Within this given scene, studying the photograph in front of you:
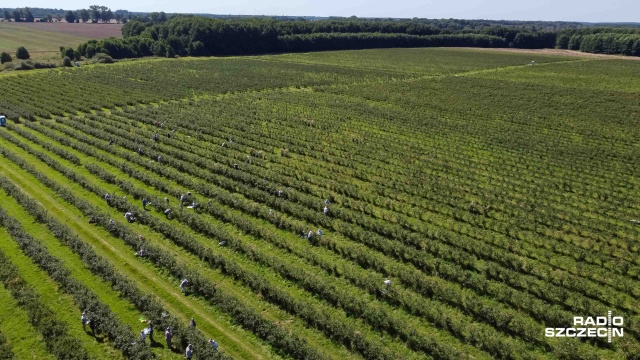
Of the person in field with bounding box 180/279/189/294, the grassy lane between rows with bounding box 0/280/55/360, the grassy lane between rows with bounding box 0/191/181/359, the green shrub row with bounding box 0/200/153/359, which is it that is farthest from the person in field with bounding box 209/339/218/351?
the grassy lane between rows with bounding box 0/280/55/360

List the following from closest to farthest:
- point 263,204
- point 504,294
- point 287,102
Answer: point 504,294 < point 263,204 < point 287,102

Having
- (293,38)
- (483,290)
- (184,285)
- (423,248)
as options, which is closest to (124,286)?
(184,285)

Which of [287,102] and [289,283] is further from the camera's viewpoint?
[287,102]

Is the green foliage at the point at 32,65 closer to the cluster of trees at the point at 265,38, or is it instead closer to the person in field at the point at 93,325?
the cluster of trees at the point at 265,38

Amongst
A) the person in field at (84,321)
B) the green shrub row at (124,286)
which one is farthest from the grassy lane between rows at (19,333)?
the green shrub row at (124,286)

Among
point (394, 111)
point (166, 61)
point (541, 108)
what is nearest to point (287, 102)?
point (394, 111)

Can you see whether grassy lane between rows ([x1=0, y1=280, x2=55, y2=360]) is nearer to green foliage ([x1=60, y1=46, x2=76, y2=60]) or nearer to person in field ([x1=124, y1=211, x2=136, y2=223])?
person in field ([x1=124, y1=211, x2=136, y2=223])

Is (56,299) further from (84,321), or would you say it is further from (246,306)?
(246,306)

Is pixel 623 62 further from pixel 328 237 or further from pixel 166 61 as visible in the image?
pixel 328 237
